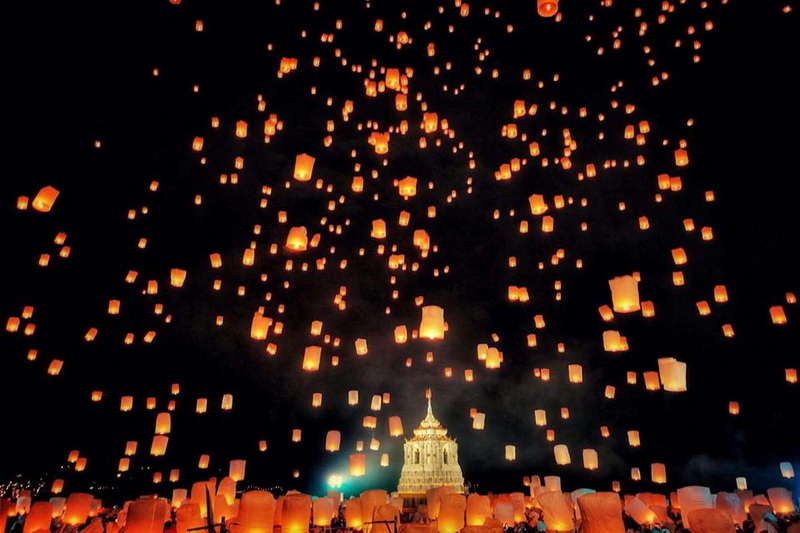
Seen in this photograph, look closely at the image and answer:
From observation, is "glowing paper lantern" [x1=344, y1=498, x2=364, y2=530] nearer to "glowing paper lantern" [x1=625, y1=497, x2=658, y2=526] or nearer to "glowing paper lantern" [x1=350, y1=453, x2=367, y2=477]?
"glowing paper lantern" [x1=625, y1=497, x2=658, y2=526]

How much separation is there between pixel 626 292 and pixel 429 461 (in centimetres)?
2735

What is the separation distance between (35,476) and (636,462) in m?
32.7

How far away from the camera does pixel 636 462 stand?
34.5m

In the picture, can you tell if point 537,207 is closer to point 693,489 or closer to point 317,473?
point 693,489

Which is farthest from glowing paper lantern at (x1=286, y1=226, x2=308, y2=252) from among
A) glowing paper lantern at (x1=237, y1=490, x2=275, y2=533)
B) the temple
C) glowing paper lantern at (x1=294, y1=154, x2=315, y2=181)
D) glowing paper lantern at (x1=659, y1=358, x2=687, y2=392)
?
the temple

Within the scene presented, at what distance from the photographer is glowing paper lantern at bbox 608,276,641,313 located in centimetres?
997

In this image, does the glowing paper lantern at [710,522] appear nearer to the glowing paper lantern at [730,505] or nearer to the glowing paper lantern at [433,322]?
the glowing paper lantern at [433,322]

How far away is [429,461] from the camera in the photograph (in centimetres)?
3462

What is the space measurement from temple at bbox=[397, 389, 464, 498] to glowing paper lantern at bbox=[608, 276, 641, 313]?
26.4 m

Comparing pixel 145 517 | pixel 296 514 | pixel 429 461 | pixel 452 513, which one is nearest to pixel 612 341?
pixel 452 513

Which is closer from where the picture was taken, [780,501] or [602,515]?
[602,515]

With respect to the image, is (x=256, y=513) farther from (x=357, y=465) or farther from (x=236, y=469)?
(x=236, y=469)

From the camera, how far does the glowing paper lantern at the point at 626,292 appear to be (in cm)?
997

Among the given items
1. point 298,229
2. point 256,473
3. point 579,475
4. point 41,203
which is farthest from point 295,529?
point 579,475
